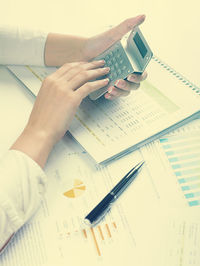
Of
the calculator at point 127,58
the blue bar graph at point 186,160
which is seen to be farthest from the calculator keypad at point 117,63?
the blue bar graph at point 186,160

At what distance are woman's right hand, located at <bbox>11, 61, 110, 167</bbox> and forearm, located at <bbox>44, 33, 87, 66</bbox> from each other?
0.07 metres

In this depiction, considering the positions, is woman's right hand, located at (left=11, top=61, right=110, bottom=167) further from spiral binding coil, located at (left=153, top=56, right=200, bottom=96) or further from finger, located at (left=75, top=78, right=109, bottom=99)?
spiral binding coil, located at (left=153, top=56, right=200, bottom=96)

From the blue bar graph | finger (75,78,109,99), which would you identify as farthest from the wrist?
the blue bar graph

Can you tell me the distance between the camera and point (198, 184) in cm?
49

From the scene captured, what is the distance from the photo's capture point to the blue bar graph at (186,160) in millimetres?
481

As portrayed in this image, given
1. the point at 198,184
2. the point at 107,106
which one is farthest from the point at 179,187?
the point at 107,106

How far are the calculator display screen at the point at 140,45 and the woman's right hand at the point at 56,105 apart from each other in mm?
70

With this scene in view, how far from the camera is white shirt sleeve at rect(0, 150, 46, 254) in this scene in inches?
15.7

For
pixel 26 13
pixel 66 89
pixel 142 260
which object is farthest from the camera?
pixel 26 13

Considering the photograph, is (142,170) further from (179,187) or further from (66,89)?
(66,89)

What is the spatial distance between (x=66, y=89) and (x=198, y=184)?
0.92 ft

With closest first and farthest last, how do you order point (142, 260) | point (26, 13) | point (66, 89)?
1. point (142, 260)
2. point (66, 89)
3. point (26, 13)

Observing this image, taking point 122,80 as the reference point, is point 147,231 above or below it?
below

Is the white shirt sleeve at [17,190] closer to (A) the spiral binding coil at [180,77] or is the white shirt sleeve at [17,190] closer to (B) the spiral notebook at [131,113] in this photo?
(B) the spiral notebook at [131,113]
